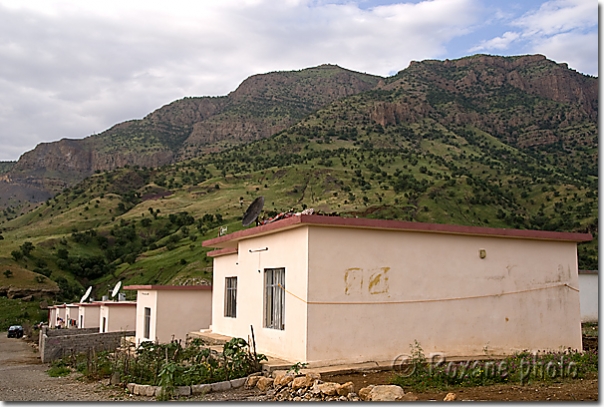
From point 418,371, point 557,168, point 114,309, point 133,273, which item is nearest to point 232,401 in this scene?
point 418,371

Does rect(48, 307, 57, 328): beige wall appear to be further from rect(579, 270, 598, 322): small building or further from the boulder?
the boulder

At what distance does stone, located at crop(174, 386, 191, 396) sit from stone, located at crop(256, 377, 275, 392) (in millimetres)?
1039

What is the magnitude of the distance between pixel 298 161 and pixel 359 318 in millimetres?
70764

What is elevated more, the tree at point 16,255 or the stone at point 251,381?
the tree at point 16,255

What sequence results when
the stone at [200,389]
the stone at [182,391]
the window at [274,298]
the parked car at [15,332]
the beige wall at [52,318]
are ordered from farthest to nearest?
the beige wall at [52,318]
the parked car at [15,332]
the window at [274,298]
the stone at [200,389]
the stone at [182,391]

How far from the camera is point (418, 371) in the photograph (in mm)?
8789

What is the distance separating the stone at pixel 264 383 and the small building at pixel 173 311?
9407 mm

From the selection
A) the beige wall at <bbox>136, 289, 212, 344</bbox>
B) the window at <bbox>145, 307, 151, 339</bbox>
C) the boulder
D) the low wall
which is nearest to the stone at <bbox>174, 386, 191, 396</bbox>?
the boulder

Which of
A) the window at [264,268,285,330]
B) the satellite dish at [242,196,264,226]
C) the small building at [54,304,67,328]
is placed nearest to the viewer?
the window at [264,268,285,330]

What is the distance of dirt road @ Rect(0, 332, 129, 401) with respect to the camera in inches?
392

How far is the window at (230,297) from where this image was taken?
14.5m

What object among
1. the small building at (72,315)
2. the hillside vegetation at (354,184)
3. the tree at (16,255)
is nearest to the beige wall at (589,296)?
the hillside vegetation at (354,184)

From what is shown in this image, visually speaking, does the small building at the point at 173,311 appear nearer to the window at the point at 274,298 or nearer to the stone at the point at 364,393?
the window at the point at 274,298

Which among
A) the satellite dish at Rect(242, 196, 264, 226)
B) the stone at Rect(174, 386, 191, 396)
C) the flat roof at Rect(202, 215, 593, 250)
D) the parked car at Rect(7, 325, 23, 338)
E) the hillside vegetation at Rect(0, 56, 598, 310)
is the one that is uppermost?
the hillside vegetation at Rect(0, 56, 598, 310)
